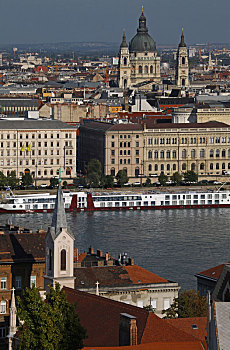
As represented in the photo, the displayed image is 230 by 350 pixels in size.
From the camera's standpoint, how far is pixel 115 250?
105ft

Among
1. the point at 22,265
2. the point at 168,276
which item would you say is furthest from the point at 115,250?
the point at 22,265

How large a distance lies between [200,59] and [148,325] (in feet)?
561

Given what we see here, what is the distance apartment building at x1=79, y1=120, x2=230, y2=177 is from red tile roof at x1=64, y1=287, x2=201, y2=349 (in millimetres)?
38997

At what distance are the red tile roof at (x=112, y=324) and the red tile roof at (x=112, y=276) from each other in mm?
4141

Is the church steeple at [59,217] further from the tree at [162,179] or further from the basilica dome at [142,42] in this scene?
the basilica dome at [142,42]

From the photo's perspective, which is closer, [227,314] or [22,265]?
[227,314]

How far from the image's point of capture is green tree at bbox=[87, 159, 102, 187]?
51312mm

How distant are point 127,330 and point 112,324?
0.78 m

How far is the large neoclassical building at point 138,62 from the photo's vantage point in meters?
91.9

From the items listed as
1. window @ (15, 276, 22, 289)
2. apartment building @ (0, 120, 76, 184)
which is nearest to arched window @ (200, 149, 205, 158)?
apartment building @ (0, 120, 76, 184)

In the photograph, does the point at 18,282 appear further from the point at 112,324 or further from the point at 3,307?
the point at 112,324

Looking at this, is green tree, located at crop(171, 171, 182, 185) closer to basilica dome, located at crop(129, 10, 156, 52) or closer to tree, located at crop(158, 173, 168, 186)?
tree, located at crop(158, 173, 168, 186)

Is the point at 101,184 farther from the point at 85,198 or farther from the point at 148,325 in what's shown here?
the point at 148,325

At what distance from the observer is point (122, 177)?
5284cm
